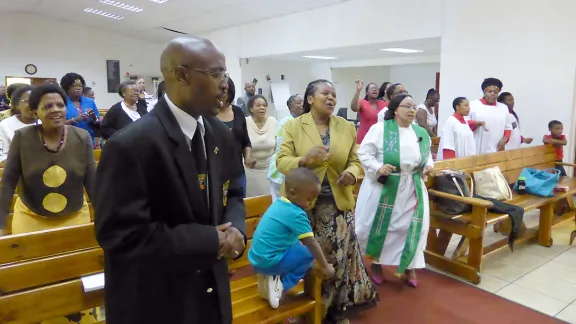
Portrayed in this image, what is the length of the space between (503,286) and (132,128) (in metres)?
3.18

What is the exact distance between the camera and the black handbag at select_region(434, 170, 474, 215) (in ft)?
11.3

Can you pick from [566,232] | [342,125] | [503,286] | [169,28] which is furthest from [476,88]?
[169,28]

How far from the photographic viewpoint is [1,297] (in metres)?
1.54

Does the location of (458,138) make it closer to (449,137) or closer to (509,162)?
(449,137)

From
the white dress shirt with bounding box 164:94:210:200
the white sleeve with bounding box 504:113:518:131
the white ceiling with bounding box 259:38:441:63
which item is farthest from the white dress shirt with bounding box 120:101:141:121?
the white ceiling with bounding box 259:38:441:63

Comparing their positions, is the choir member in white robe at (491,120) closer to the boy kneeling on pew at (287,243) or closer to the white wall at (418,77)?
the boy kneeling on pew at (287,243)

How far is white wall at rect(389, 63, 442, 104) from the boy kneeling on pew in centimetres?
1158

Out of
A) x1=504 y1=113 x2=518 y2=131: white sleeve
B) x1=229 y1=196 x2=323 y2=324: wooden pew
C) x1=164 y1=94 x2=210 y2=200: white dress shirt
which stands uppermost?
x1=164 y1=94 x2=210 y2=200: white dress shirt

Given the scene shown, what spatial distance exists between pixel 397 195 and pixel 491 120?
265cm

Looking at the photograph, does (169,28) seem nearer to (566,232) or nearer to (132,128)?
(566,232)

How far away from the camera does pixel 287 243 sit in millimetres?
2105

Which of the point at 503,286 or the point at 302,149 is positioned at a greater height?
the point at 302,149

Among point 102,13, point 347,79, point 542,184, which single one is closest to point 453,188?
point 542,184

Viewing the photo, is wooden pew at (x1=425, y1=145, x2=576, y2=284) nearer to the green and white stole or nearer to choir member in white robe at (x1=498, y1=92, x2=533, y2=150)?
the green and white stole
